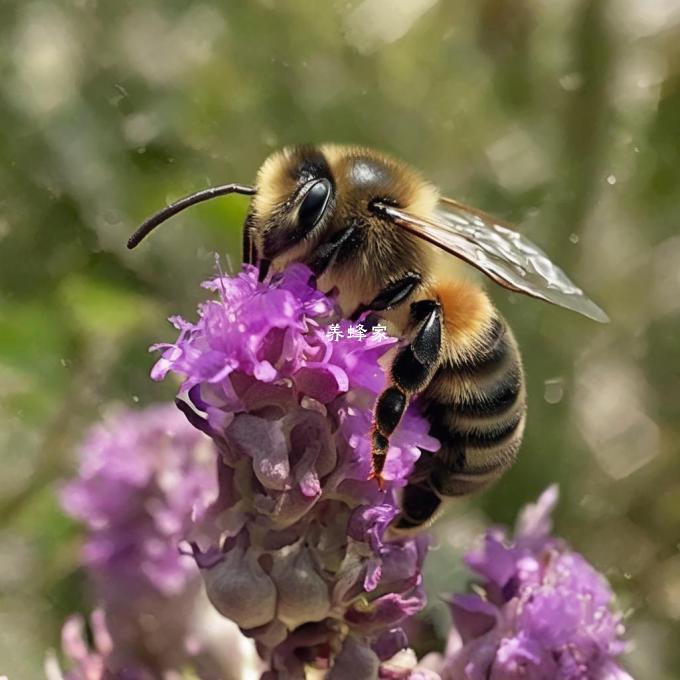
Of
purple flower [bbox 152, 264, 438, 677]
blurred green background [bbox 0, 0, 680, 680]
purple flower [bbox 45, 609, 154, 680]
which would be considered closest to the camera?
purple flower [bbox 152, 264, 438, 677]

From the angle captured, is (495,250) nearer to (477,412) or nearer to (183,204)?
(477,412)

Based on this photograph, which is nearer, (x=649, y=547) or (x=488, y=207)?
(x=649, y=547)

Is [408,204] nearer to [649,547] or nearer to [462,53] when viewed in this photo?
[649,547]

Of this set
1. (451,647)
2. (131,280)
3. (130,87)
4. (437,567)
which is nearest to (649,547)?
(437,567)

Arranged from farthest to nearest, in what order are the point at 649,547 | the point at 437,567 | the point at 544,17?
the point at 544,17, the point at 649,547, the point at 437,567

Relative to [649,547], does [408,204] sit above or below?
above

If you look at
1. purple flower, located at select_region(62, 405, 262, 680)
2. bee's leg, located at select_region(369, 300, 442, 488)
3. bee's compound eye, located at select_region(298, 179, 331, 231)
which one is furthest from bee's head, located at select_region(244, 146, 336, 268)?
purple flower, located at select_region(62, 405, 262, 680)

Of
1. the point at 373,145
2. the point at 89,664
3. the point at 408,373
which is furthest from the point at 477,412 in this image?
the point at 373,145

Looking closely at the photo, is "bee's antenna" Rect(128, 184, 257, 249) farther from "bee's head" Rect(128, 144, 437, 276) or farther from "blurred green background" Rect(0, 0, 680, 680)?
"blurred green background" Rect(0, 0, 680, 680)

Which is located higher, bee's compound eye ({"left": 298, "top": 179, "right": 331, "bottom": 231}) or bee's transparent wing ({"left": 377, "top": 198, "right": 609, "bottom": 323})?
bee's compound eye ({"left": 298, "top": 179, "right": 331, "bottom": 231})
